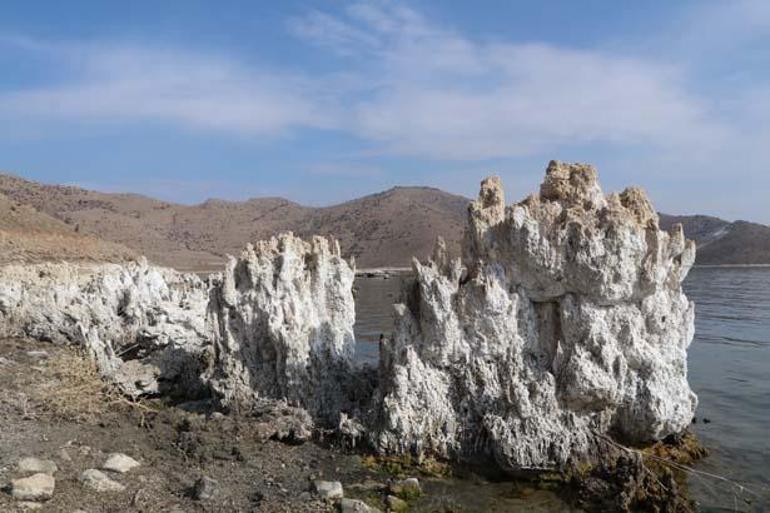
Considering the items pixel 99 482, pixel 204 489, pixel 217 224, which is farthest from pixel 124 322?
pixel 217 224

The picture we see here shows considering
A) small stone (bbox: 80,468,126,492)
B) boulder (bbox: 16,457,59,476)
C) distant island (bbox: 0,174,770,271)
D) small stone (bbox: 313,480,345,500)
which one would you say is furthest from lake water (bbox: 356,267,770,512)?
distant island (bbox: 0,174,770,271)

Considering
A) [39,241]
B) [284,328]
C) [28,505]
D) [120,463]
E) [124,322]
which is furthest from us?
[39,241]

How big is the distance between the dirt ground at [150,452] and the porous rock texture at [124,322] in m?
1.06

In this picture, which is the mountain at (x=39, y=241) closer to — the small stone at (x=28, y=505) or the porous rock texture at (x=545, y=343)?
the small stone at (x=28, y=505)

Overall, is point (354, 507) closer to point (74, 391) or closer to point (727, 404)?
point (74, 391)

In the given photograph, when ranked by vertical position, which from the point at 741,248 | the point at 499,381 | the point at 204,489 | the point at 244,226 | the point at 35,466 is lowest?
the point at 204,489

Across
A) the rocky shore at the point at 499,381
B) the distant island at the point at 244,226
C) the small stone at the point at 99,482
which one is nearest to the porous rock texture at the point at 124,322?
the rocky shore at the point at 499,381

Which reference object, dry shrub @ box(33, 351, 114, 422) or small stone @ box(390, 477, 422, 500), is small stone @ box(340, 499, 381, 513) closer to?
small stone @ box(390, 477, 422, 500)

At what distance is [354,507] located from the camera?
9.21 metres

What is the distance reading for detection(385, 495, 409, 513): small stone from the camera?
967cm

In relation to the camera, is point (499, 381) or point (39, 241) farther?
point (39, 241)

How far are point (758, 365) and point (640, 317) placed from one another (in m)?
13.0

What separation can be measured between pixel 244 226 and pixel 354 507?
169 meters

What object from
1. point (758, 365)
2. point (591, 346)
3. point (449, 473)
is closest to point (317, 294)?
point (449, 473)
